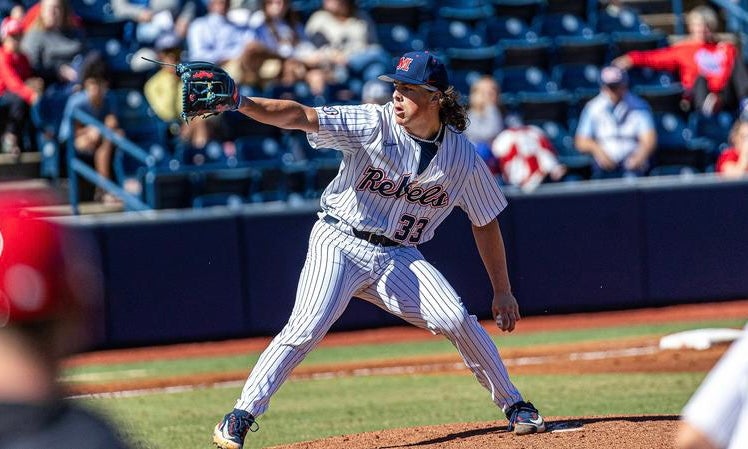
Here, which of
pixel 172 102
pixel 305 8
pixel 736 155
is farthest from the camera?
pixel 305 8

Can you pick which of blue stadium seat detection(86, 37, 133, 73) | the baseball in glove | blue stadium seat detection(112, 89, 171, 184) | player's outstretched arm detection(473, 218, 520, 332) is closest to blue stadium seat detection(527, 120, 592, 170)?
blue stadium seat detection(112, 89, 171, 184)

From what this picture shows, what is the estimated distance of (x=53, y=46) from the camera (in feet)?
39.2

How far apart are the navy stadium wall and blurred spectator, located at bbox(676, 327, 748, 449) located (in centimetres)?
907

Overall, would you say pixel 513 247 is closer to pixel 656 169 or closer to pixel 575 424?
pixel 656 169

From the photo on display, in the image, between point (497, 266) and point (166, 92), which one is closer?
point (497, 266)

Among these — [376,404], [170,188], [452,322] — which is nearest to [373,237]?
[452,322]

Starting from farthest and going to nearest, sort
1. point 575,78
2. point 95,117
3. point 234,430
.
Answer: point 575,78, point 95,117, point 234,430

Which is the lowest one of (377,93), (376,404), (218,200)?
(376,404)

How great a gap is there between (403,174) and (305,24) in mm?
8148

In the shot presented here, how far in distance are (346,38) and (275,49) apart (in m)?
0.86

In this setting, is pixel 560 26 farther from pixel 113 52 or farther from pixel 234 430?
pixel 234 430

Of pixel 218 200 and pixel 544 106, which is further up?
pixel 544 106

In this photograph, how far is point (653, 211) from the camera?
12289 millimetres

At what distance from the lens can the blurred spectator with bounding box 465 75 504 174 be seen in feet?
40.2
